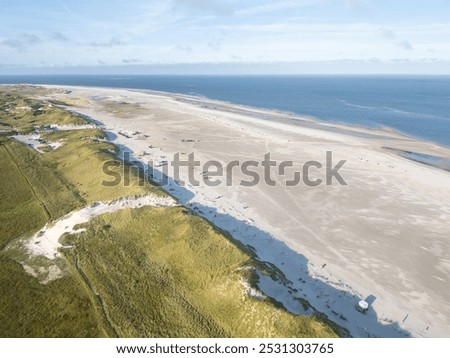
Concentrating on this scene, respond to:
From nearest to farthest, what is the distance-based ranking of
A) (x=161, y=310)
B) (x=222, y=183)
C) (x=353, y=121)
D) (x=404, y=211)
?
(x=161, y=310) → (x=404, y=211) → (x=222, y=183) → (x=353, y=121)

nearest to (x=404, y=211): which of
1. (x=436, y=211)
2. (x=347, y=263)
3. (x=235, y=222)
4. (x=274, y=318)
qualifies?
(x=436, y=211)

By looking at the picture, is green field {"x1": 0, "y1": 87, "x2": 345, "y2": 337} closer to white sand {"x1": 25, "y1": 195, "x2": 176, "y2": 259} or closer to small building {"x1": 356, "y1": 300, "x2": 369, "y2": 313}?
white sand {"x1": 25, "y1": 195, "x2": 176, "y2": 259}

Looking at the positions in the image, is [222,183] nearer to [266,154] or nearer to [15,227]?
[266,154]

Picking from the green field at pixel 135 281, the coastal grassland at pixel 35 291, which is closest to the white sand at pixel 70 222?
the green field at pixel 135 281

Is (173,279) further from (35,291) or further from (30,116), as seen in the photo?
(30,116)

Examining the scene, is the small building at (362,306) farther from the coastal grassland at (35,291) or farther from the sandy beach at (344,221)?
the coastal grassland at (35,291)
